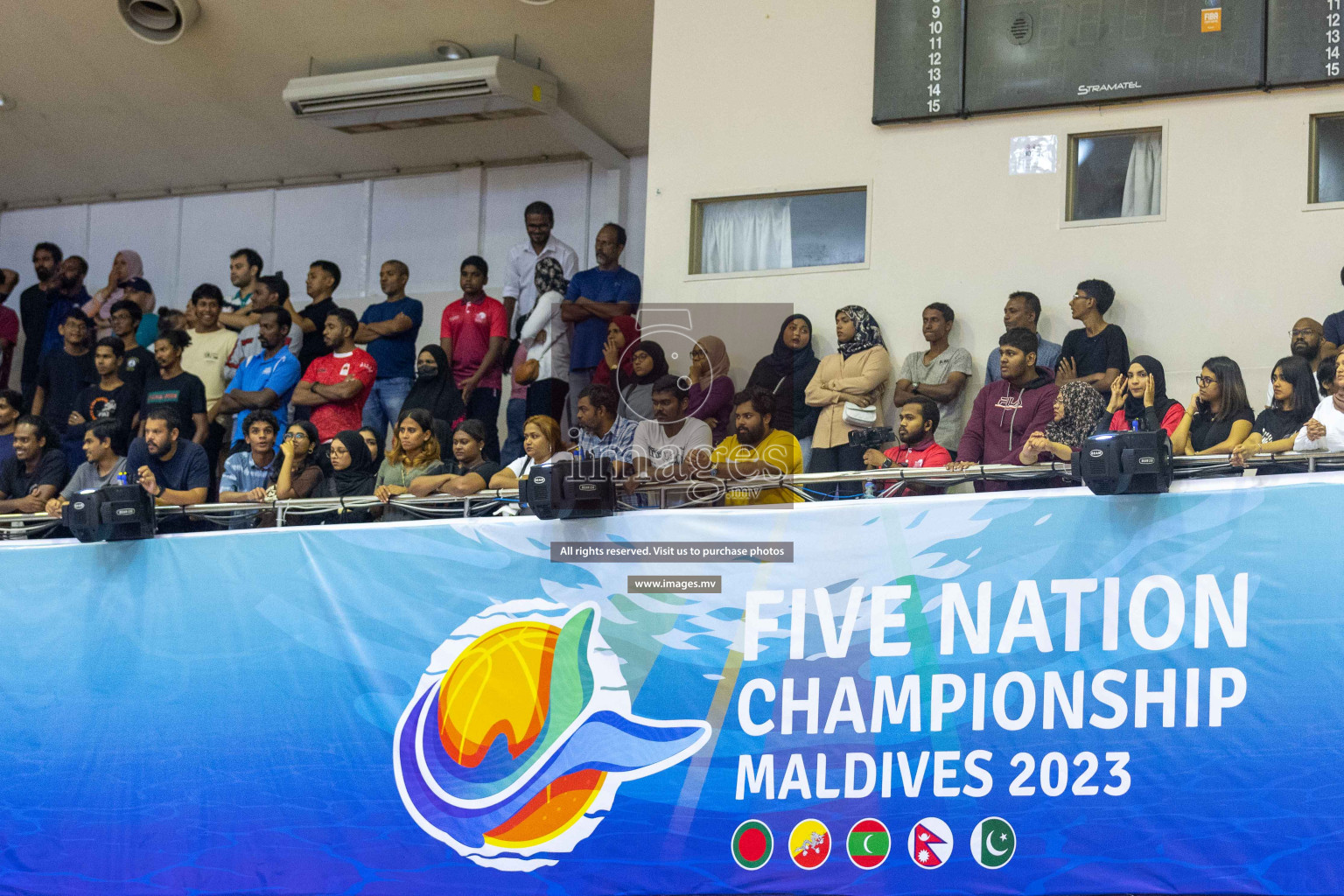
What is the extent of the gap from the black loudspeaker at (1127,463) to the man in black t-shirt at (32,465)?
15.3ft

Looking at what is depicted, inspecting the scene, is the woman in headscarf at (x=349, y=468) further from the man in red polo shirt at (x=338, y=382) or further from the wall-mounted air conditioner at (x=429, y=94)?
the wall-mounted air conditioner at (x=429, y=94)

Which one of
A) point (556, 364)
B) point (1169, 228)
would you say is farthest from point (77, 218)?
point (1169, 228)

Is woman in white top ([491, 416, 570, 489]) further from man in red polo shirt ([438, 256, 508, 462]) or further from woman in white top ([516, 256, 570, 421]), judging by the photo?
man in red polo shirt ([438, 256, 508, 462])

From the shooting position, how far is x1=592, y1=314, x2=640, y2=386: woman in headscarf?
6500 millimetres

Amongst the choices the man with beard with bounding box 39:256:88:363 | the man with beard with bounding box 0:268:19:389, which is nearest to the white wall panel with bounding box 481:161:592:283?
the man with beard with bounding box 39:256:88:363

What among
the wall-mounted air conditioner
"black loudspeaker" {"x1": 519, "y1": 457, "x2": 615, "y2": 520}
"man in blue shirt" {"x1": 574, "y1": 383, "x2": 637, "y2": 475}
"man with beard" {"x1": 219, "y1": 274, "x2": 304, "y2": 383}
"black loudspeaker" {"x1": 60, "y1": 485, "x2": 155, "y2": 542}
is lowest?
A: "black loudspeaker" {"x1": 60, "y1": 485, "x2": 155, "y2": 542}

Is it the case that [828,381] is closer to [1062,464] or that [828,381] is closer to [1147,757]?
[1062,464]

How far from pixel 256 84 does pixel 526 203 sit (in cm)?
187

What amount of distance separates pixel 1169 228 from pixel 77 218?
27.1 feet

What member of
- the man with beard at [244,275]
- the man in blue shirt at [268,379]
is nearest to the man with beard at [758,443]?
the man in blue shirt at [268,379]

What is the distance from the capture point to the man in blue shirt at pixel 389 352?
746 cm

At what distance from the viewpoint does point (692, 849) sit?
4.53 m

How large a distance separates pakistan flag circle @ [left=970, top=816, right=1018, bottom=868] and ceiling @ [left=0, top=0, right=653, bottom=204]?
5.16 metres

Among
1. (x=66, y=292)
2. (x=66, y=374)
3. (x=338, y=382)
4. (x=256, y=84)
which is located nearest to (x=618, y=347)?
(x=338, y=382)
